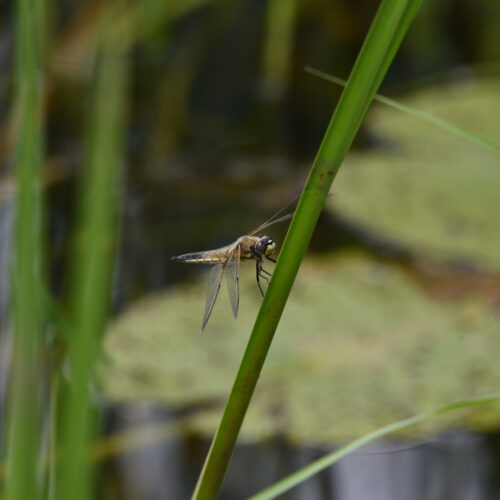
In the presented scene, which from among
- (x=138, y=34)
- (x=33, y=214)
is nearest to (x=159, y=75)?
(x=138, y=34)

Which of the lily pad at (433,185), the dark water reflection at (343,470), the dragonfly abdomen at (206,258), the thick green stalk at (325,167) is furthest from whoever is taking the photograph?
the lily pad at (433,185)

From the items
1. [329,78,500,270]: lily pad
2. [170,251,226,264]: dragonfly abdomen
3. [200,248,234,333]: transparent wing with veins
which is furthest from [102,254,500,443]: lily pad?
[200,248,234,333]: transparent wing with veins

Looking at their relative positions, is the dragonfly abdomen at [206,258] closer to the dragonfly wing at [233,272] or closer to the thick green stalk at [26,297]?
the dragonfly wing at [233,272]

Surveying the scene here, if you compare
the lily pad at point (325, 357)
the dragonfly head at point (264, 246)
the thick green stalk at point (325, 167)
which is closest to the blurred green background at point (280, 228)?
the lily pad at point (325, 357)

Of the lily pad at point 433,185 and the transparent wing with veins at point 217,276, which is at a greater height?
the lily pad at point 433,185

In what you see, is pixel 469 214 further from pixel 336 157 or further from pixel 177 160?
pixel 336 157

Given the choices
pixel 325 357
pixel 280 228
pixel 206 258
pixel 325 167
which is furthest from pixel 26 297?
pixel 280 228

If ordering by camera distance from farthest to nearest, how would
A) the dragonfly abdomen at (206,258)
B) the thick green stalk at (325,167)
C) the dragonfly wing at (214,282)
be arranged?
the dragonfly abdomen at (206,258) → the dragonfly wing at (214,282) → the thick green stalk at (325,167)

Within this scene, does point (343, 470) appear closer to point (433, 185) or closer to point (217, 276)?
point (217, 276)
